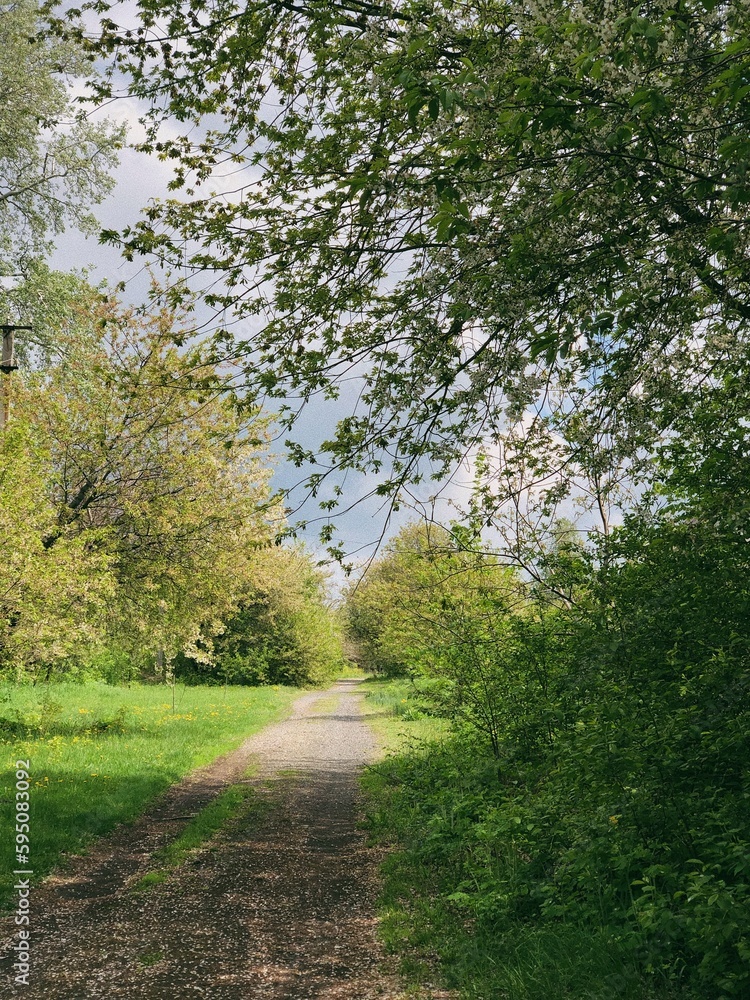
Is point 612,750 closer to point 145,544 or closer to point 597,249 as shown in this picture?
point 597,249

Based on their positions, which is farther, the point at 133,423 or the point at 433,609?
the point at 133,423

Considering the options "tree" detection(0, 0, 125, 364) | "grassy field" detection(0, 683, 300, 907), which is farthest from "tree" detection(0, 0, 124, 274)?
"grassy field" detection(0, 683, 300, 907)

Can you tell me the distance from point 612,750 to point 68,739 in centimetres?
1233

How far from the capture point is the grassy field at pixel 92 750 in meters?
8.38

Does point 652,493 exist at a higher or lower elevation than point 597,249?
lower

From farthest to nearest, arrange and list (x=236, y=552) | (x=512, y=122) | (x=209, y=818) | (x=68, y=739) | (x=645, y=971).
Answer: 1. (x=236, y=552)
2. (x=68, y=739)
3. (x=209, y=818)
4. (x=645, y=971)
5. (x=512, y=122)

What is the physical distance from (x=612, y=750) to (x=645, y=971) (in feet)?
4.18

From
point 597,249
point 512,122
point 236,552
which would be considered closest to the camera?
point 512,122

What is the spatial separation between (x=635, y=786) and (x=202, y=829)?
234 inches

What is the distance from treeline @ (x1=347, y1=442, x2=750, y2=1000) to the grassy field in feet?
13.4

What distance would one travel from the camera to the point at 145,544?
17016mm

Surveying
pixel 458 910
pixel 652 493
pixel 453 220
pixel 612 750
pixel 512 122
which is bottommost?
pixel 458 910

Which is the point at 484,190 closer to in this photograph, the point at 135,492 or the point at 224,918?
the point at 224,918

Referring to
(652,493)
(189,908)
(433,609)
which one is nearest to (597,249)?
(652,493)
